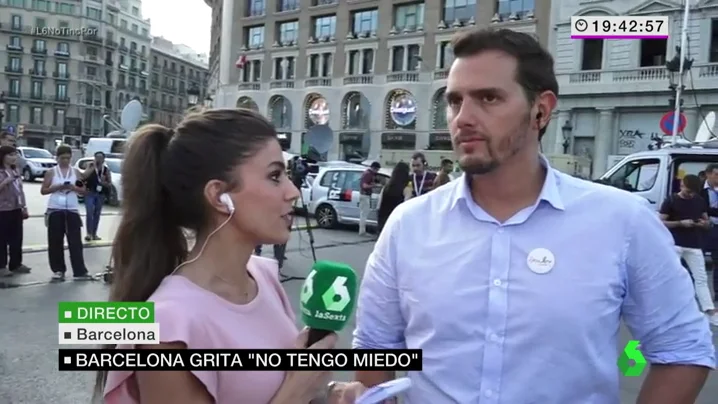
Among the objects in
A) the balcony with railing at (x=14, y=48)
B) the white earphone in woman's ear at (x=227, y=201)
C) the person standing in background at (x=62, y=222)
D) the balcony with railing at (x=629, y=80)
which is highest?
the balcony with railing at (x=14, y=48)

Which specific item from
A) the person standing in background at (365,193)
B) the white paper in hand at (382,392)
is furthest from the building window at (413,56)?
the white paper in hand at (382,392)

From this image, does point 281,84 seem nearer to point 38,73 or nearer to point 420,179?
point 420,179

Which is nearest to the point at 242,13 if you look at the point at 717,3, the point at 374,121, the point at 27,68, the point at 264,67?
the point at 264,67

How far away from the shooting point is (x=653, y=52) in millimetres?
28844

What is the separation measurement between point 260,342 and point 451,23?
38.0 meters


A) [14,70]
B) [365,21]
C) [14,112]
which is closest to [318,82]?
[365,21]

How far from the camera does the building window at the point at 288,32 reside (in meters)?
44.7

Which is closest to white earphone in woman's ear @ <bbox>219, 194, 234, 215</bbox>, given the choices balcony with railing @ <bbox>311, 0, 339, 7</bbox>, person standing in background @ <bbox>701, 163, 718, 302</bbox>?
person standing in background @ <bbox>701, 163, 718, 302</bbox>

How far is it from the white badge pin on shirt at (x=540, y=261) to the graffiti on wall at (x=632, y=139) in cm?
2948

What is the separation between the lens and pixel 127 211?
1.78 meters

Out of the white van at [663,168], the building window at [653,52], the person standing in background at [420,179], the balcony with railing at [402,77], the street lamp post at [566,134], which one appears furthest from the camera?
the balcony with railing at [402,77]

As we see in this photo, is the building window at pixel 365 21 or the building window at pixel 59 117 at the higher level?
the building window at pixel 365 21

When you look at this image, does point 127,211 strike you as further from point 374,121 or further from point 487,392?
point 374,121

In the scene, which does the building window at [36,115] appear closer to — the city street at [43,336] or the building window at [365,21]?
the building window at [365,21]
